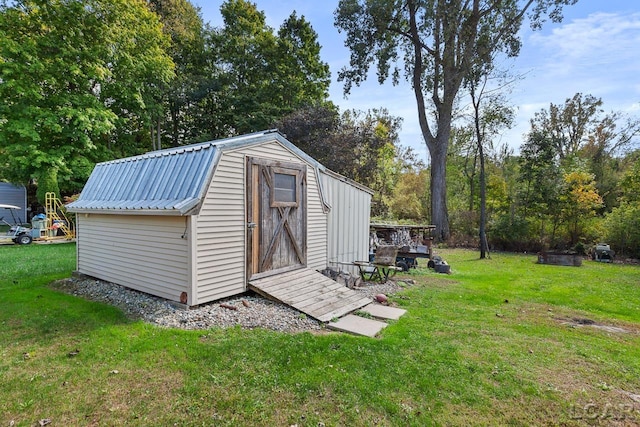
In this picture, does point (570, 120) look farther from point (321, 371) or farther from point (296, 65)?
point (321, 371)

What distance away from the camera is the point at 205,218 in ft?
16.0

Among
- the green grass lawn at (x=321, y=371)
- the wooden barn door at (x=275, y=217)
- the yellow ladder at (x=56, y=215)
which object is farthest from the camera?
the yellow ladder at (x=56, y=215)

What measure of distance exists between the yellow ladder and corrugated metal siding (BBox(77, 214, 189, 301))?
9.54m

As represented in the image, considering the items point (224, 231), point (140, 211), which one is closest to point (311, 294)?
point (224, 231)

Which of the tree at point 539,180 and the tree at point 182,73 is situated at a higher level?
the tree at point 182,73

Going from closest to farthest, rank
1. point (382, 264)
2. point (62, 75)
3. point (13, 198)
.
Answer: point (382, 264) → point (62, 75) → point (13, 198)

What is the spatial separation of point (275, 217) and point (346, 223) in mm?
2735

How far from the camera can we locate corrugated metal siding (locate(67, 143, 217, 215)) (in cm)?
481

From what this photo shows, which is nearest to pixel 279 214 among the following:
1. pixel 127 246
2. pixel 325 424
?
pixel 127 246

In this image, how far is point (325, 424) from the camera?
2.49 metres

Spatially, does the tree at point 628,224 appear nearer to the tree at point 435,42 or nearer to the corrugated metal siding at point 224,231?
the tree at point 435,42

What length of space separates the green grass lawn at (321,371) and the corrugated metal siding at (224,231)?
1.05 metres

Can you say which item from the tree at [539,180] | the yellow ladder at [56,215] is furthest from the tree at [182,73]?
the tree at [539,180]

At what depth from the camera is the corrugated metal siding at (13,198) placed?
2127 cm
